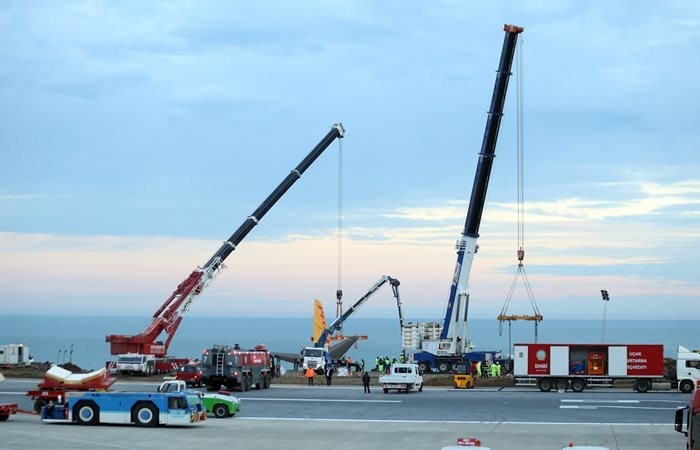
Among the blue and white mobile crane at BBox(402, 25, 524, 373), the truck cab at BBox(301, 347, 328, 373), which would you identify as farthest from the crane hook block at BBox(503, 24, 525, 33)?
the truck cab at BBox(301, 347, 328, 373)

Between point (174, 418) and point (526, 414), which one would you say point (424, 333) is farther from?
point (174, 418)

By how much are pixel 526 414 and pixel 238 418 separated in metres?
13.1

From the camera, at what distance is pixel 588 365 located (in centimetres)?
6712

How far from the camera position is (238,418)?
4538 centimetres

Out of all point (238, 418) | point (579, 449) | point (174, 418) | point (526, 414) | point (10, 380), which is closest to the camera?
point (579, 449)

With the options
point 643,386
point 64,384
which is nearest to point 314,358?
point 643,386

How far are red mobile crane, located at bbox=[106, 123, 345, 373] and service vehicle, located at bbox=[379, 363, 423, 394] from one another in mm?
21454

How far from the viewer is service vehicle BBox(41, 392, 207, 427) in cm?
4006

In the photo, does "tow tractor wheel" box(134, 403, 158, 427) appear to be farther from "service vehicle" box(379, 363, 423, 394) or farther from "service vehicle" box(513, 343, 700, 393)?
"service vehicle" box(513, 343, 700, 393)

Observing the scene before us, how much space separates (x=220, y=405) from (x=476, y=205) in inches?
1399

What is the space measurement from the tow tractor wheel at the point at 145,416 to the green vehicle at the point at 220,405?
5.33 metres

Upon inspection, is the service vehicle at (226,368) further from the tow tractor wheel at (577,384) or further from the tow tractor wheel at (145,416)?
the tow tractor wheel at (145,416)

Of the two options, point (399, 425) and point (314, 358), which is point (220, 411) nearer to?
point (399, 425)

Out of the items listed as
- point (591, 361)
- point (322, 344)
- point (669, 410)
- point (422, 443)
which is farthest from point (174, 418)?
point (322, 344)
